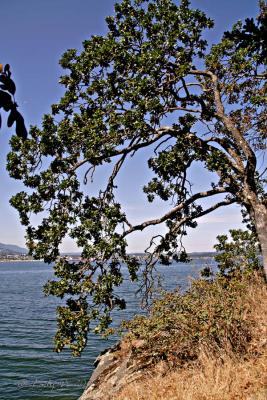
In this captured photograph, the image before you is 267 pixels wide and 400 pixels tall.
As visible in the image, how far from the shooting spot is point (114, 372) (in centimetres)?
1294

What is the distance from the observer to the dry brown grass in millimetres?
8109

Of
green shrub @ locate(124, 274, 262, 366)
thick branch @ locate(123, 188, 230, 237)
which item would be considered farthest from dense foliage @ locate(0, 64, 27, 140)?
thick branch @ locate(123, 188, 230, 237)

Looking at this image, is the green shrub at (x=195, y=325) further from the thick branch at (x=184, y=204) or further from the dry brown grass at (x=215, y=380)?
the thick branch at (x=184, y=204)

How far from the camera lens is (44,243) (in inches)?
527

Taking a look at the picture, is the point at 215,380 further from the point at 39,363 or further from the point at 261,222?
the point at 39,363

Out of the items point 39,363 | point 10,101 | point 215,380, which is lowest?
point 39,363

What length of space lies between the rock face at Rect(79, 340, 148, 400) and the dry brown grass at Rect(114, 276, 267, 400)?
898 millimetres

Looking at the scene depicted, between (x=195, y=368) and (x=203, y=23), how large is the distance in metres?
12.8

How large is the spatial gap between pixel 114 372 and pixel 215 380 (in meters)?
5.36

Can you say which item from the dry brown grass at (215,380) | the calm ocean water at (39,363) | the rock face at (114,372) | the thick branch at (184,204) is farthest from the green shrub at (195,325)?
the thick branch at (184,204)

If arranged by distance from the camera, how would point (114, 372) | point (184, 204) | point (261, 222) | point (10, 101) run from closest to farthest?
point (10, 101) < point (114, 372) < point (261, 222) < point (184, 204)

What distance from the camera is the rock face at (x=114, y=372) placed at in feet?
37.3

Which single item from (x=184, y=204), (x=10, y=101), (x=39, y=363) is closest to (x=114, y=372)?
(x=184, y=204)

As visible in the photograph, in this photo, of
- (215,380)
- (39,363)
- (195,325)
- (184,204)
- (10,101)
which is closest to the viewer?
(10,101)
